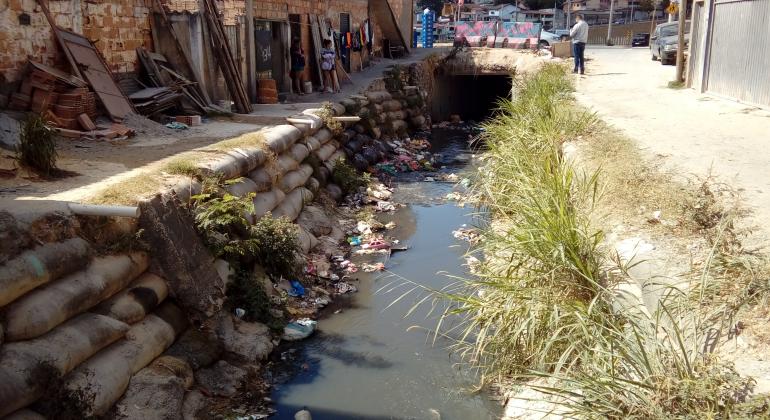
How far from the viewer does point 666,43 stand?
18.4 meters

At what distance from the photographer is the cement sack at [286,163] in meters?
9.00

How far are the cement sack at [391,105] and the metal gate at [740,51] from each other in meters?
7.10

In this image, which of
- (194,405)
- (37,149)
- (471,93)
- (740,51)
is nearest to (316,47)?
(740,51)

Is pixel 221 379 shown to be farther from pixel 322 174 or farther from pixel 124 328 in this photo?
pixel 322 174

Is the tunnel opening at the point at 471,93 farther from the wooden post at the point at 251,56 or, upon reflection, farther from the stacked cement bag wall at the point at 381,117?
the wooden post at the point at 251,56

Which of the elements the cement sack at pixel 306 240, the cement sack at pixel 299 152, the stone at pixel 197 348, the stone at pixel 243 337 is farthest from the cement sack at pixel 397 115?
the stone at pixel 197 348

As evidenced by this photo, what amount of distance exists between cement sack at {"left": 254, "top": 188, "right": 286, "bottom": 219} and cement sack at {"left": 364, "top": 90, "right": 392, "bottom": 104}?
732 centimetres

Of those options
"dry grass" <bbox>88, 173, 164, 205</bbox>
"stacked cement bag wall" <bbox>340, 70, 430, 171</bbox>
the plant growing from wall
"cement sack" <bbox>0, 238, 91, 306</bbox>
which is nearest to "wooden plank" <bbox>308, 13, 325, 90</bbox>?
"stacked cement bag wall" <bbox>340, 70, 430, 171</bbox>

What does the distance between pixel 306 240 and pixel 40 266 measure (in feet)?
13.6

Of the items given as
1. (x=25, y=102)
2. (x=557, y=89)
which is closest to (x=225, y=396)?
(x=25, y=102)

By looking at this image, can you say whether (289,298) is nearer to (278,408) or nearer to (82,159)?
(278,408)

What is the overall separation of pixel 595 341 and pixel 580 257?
1110 millimetres

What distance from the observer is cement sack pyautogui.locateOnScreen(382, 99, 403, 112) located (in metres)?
16.5

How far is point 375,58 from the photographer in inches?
858
